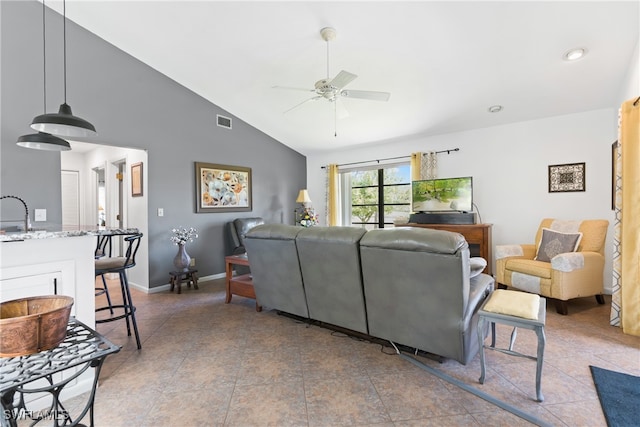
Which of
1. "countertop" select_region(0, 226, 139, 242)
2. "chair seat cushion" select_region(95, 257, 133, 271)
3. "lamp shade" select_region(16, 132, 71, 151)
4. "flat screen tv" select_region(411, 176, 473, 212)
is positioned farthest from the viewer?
"flat screen tv" select_region(411, 176, 473, 212)

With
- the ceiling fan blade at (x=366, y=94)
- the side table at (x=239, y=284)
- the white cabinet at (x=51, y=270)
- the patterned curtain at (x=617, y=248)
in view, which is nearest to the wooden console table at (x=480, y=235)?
the patterned curtain at (x=617, y=248)

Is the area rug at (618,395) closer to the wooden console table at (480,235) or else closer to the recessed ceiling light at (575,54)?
the wooden console table at (480,235)

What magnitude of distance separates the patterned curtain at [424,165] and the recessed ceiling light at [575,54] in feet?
7.26

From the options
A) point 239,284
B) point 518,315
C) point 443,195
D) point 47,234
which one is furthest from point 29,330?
point 443,195

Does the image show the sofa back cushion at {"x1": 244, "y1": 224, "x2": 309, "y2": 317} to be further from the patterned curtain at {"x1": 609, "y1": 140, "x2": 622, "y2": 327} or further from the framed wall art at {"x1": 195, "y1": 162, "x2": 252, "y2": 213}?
the patterned curtain at {"x1": 609, "y1": 140, "x2": 622, "y2": 327}

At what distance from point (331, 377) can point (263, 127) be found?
452 cm

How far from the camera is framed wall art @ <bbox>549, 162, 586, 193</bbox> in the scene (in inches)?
153

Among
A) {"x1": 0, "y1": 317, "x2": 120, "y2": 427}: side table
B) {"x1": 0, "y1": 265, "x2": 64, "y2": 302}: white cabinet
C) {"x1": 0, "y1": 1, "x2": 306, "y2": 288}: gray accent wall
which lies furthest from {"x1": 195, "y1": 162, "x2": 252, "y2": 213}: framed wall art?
{"x1": 0, "y1": 317, "x2": 120, "y2": 427}: side table

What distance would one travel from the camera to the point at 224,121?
5.01 metres

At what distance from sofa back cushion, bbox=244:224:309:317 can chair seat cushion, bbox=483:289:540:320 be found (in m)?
1.48

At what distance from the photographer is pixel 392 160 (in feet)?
18.3

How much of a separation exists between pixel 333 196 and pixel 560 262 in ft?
13.0

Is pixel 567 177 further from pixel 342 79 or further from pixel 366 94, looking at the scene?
pixel 342 79

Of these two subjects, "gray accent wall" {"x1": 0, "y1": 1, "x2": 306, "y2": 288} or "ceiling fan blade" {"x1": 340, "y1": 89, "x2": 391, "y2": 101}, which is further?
"gray accent wall" {"x1": 0, "y1": 1, "x2": 306, "y2": 288}
